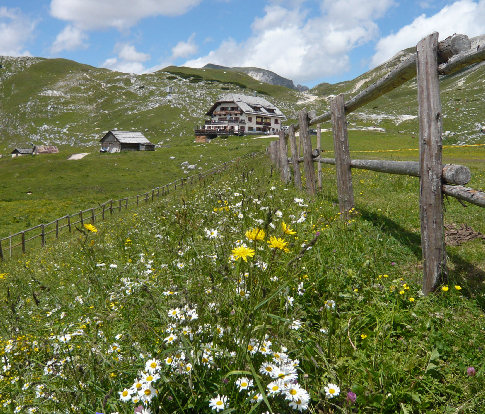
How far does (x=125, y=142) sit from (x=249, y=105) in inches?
1529

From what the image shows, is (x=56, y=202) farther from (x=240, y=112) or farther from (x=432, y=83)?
(x=240, y=112)

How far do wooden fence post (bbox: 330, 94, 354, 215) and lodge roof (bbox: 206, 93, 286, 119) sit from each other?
9035cm

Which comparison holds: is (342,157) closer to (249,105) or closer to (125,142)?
(125,142)

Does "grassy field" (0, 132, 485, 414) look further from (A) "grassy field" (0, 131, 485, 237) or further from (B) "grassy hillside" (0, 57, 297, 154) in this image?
(B) "grassy hillside" (0, 57, 297, 154)

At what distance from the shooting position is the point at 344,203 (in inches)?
264

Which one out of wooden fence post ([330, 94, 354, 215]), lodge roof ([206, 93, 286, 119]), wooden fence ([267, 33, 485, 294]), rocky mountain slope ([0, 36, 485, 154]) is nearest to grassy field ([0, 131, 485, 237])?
wooden fence post ([330, 94, 354, 215])

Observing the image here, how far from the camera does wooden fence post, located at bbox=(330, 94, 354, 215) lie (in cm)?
662

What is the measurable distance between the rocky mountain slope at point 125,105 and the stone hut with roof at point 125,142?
16.9ft

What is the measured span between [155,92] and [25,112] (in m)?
51.8

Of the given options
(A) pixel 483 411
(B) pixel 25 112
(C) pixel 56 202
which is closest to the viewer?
(A) pixel 483 411

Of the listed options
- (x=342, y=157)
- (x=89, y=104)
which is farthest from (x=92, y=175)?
(x=89, y=104)

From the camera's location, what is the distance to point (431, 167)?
3.45 m

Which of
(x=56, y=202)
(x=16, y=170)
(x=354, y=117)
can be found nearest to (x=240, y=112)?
(x=354, y=117)

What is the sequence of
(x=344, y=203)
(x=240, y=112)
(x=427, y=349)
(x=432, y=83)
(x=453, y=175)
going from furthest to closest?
(x=240, y=112) < (x=344, y=203) < (x=432, y=83) < (x=453, y=175) < (x=427, y=349)
